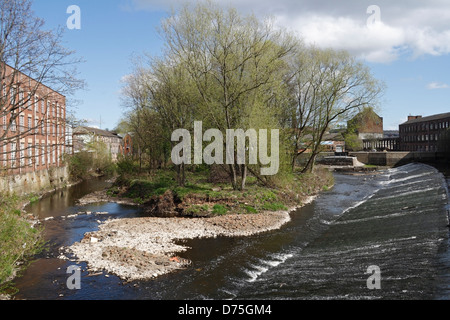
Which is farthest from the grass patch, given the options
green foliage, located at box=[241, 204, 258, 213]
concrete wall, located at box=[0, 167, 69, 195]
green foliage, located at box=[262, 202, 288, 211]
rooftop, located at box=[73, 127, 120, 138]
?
concrete wall, located at box=[0, 167, 69, 195]

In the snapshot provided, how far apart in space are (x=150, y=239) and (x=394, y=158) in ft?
176

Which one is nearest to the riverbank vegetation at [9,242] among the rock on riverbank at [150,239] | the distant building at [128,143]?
the rock on riverbank at [150,239]

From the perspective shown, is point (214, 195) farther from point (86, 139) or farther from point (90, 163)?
point (90, 163)

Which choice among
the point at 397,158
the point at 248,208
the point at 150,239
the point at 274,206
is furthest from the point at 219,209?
the point at 397,158

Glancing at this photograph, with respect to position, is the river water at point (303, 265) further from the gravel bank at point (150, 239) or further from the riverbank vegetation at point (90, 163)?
the riverbank vegetation at point (90, 163)

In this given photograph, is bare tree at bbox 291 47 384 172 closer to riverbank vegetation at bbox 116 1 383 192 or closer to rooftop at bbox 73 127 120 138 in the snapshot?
riverbank vegetation at bbox 116 1 383 192

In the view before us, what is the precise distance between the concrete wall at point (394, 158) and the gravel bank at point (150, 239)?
4455cm

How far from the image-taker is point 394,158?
57.1m

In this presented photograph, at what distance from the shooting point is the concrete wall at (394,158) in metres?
54.4

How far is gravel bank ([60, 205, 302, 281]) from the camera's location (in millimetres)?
11328
